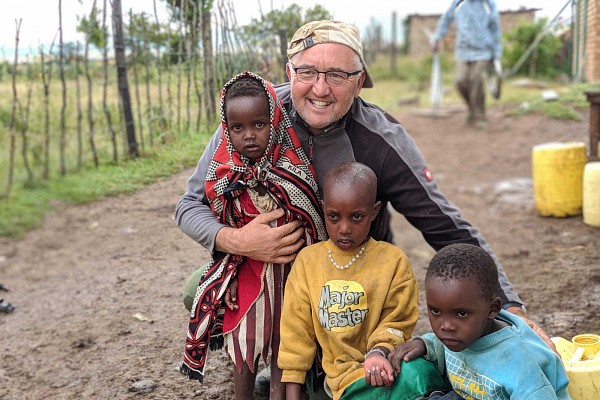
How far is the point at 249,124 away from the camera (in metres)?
2.50

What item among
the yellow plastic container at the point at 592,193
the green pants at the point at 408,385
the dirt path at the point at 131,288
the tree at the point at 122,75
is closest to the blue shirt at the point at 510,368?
the green pants at the point at 408,385

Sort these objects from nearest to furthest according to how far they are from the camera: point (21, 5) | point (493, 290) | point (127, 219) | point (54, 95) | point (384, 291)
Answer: point (493, 290)
point (384, 291)
point (21, 5)
point (127, 219)
point (54, 95)

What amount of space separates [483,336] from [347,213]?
0.59 m

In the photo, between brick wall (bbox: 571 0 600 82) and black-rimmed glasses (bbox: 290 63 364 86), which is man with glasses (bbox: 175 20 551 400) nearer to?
black-rimmed glasses (bbox: 290 63 364 86)

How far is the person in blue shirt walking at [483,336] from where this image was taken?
200cm

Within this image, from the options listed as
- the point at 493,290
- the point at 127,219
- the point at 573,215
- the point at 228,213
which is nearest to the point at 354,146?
the point at 228,213

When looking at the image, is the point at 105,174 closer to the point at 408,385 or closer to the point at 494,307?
the point at 408,385

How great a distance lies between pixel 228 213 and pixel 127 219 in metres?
2.04

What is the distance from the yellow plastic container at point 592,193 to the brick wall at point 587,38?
115cm

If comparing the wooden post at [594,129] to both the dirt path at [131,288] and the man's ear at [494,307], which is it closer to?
the dirt path at [131,288]

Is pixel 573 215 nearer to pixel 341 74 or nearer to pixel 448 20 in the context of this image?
pixel 341 74

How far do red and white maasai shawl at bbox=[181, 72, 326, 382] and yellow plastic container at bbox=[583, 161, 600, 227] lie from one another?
349cm

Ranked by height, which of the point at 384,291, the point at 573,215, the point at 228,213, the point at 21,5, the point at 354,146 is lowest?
the point at 573,215

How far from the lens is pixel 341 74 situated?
8.93ft
